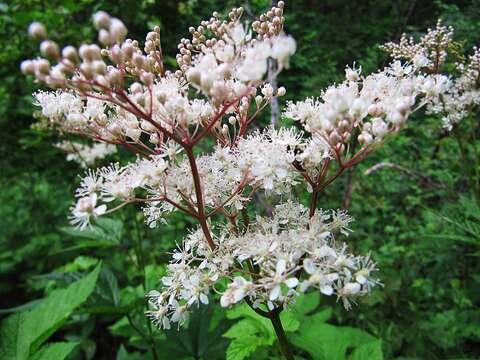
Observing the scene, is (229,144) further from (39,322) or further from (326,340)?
(39,322)

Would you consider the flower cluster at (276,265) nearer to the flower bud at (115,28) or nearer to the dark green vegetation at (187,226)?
the dark green vegetation at (187,226)

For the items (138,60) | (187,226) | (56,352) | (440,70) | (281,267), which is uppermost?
(187,226)

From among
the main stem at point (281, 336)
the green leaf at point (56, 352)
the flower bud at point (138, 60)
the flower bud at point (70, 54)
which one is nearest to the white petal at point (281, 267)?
the main stem at point (281, 336)

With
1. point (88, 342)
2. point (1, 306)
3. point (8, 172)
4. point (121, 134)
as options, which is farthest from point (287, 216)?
point (8, 172)

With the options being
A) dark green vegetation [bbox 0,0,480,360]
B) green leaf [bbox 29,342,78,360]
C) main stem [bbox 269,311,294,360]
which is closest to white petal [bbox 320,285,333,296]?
main stem [bbox 269,311,294,360]

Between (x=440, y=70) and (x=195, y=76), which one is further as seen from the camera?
(x=440, y=70)

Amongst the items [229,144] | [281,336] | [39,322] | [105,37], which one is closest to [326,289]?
[281,336]
